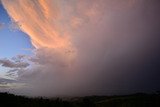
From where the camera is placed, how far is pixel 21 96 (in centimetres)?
15262

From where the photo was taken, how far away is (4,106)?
352 feet

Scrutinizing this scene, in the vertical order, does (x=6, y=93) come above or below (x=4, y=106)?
above

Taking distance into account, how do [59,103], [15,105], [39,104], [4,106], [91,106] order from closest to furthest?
1. [4,106]
2. [15,105]
3. [39,104]
4. [59,103]
5. [91,106]

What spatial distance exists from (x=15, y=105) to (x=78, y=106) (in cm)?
4387

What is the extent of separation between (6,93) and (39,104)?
2634 cm

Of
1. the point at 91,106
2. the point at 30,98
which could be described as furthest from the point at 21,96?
the point at 91,106

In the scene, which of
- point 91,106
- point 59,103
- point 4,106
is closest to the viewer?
point 4,106

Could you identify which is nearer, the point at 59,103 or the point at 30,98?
the point at 59,103

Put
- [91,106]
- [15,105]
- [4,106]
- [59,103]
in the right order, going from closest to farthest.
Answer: [4,106], [15,105], [59,103], [91,106]

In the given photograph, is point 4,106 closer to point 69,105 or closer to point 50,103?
point 50,103

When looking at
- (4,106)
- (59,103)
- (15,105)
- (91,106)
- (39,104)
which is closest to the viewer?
(4,106)

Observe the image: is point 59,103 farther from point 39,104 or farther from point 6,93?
point 6,93

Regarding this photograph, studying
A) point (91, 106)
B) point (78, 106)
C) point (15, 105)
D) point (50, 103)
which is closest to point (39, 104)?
point (50, 103)

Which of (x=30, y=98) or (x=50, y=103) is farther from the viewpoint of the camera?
(x=30, y=98)
